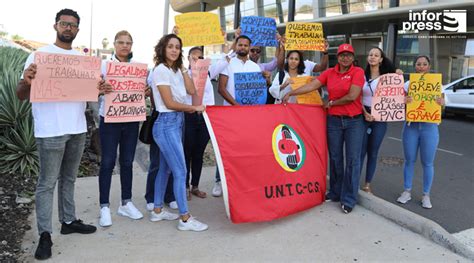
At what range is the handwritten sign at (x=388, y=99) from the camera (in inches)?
193

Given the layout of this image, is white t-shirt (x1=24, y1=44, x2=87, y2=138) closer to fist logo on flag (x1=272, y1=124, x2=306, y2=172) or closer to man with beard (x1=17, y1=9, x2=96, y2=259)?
man with beard (x1=17, y1=9, x2=96, y2=259)

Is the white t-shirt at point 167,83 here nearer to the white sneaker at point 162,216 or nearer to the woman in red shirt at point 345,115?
the white sneaker at point 162,216

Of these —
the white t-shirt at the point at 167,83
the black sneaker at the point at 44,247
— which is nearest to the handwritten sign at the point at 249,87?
the white t-shirt at the point at 167,83

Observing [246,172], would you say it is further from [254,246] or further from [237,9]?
[237,9]

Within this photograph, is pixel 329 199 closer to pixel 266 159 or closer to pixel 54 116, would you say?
pixel 266 159

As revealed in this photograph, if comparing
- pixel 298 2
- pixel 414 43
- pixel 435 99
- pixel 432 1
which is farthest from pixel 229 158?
pixel 298 2

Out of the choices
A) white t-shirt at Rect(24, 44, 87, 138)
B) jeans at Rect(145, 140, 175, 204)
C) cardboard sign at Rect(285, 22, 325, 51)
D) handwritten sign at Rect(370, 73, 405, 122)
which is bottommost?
jeans at Rect(145, 140, 175, 204)

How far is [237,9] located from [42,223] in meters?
32.3

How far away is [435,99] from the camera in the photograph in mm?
5004

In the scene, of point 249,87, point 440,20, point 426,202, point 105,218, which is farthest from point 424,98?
point 440,20

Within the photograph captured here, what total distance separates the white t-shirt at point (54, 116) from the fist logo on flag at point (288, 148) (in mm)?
2044

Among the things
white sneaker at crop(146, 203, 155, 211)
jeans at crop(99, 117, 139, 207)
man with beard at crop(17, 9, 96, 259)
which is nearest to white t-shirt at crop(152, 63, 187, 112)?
jeans at crop(99, 117, 139, 207)

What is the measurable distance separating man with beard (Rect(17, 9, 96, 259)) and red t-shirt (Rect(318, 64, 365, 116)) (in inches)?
107

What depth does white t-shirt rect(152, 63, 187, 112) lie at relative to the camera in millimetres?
3873
